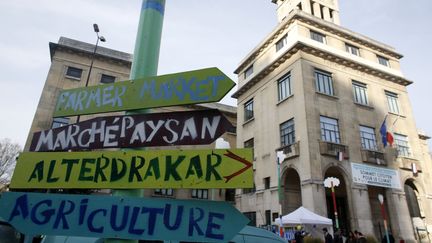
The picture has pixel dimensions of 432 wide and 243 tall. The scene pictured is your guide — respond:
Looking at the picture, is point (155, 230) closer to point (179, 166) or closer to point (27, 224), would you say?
point (179, 166)

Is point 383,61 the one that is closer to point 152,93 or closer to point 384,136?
point 384,136

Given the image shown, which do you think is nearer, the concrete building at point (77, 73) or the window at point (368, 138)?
the window at point (368, 138)

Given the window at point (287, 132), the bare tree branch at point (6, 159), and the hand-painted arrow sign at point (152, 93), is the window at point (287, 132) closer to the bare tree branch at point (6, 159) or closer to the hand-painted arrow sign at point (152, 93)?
the hand-painted arrow sign at point (152, 93)

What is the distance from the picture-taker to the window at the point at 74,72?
87.2 ft

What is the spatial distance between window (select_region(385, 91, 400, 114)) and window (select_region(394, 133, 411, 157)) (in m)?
2.34

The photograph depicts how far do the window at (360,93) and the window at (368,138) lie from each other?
90.6 inches

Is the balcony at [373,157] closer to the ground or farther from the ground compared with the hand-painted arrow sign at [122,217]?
farther from the ground

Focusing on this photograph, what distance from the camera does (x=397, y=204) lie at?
20.0 meters

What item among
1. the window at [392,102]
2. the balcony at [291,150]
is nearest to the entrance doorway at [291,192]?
the balcony at [291,150]

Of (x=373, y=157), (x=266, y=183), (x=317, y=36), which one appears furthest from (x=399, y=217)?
(x=317, y=36)

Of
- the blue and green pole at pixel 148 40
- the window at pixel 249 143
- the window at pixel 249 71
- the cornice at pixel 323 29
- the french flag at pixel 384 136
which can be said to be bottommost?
the blue and green pole at pixel 148 40

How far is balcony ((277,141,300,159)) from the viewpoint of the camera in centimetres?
1875

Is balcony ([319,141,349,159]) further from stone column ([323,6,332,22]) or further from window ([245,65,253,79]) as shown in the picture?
stone column ([323,6,332,22])

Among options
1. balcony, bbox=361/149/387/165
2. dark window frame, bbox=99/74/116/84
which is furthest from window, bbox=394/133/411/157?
dark window frame, bbox=99/74/116/84
